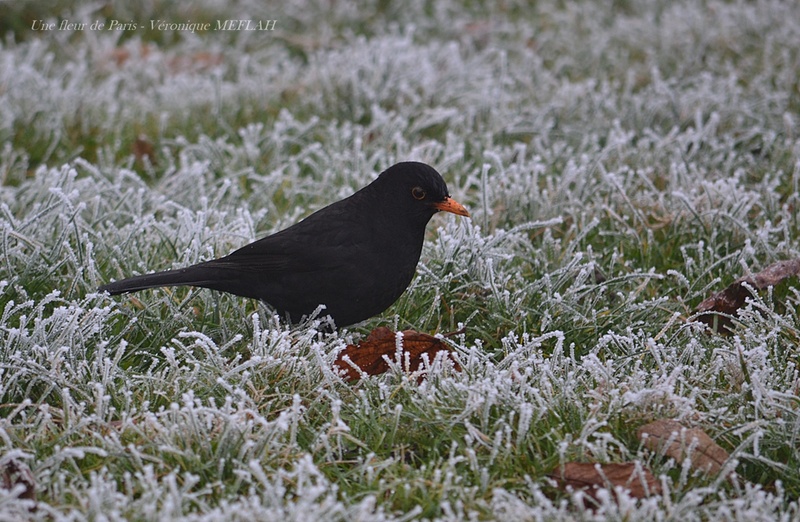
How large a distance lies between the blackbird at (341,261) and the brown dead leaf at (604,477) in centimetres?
109

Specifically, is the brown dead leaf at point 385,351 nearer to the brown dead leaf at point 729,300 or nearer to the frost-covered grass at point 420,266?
the frost-covered grass at point 420,266

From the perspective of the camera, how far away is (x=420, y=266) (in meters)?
3.77

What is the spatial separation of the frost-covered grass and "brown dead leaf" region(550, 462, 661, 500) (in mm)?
38

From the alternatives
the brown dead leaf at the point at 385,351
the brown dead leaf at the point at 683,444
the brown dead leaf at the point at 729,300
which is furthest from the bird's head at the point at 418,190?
the brown dead leaf at the point at 683,444

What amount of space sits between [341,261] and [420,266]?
1.50 feet

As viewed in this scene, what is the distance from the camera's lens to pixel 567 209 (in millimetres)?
4391

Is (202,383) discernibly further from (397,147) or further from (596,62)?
(596,62)

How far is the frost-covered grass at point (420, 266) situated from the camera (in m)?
2.61

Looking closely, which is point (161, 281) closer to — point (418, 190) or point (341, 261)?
point (341, 261)

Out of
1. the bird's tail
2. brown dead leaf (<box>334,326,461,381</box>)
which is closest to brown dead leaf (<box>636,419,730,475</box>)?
brown dead leaf (<box>334,326,461,381</box>)

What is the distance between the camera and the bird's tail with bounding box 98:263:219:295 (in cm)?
333

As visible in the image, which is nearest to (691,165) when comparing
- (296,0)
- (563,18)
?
(563,18)

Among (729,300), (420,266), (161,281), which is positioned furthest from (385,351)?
(729,300)

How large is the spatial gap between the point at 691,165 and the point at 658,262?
32.3 inches
